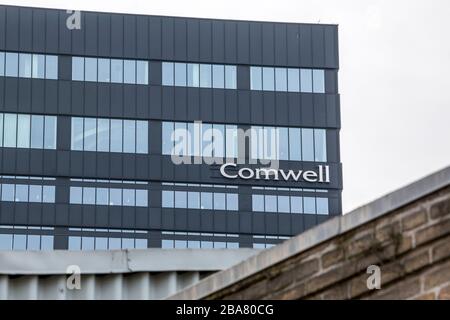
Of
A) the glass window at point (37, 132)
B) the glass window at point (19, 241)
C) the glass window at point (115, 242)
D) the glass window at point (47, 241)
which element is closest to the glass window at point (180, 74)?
the glass window at point (37, 132)

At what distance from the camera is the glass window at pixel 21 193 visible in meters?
82.3

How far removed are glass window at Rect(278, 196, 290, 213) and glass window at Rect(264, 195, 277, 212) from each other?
10.3 inches

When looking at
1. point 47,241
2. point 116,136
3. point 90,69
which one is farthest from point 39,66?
point 47,241

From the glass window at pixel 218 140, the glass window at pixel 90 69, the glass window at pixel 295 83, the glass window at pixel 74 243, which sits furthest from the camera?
the glass window at pixel 295 83

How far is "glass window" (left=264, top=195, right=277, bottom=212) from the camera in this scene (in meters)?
85.5

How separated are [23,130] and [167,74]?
8933mm

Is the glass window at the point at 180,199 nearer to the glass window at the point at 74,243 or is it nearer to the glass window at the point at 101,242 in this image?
the glass window at the point at 101,242

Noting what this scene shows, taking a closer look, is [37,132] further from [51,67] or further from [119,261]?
[119,261]

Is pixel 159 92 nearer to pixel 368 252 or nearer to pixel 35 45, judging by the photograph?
pixel 35 45

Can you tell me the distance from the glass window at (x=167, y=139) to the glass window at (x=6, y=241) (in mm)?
10409

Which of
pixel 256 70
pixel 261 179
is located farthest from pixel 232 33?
pixel 261 179

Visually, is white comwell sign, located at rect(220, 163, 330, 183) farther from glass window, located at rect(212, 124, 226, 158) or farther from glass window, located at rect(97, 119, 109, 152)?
glass window, located at rect(97, 119, 109, 152)
